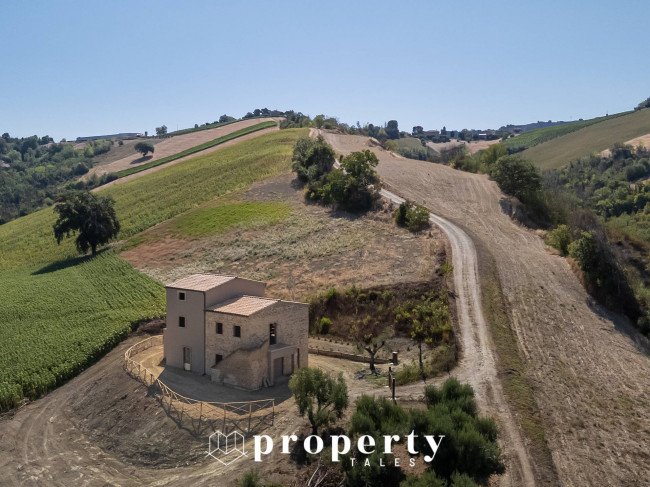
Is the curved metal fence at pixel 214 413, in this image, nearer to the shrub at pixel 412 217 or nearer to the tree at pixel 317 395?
the tree at pixel 317 395

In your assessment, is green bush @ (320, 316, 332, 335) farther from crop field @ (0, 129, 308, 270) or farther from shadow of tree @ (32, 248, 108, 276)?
crop field @ (0, 129, 308, 270)

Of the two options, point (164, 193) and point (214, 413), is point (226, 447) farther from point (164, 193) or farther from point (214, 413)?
point (164, 193)

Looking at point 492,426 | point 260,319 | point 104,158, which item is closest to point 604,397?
point 492,426

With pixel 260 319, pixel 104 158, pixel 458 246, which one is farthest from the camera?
pixel 104 158

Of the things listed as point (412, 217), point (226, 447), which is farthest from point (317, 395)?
point (412, 217)

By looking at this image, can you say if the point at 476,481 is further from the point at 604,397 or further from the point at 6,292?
the point at 6,292

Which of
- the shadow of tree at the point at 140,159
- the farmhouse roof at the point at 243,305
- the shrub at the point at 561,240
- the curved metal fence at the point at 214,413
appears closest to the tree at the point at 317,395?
the curved metal fence at the point at 214,413
